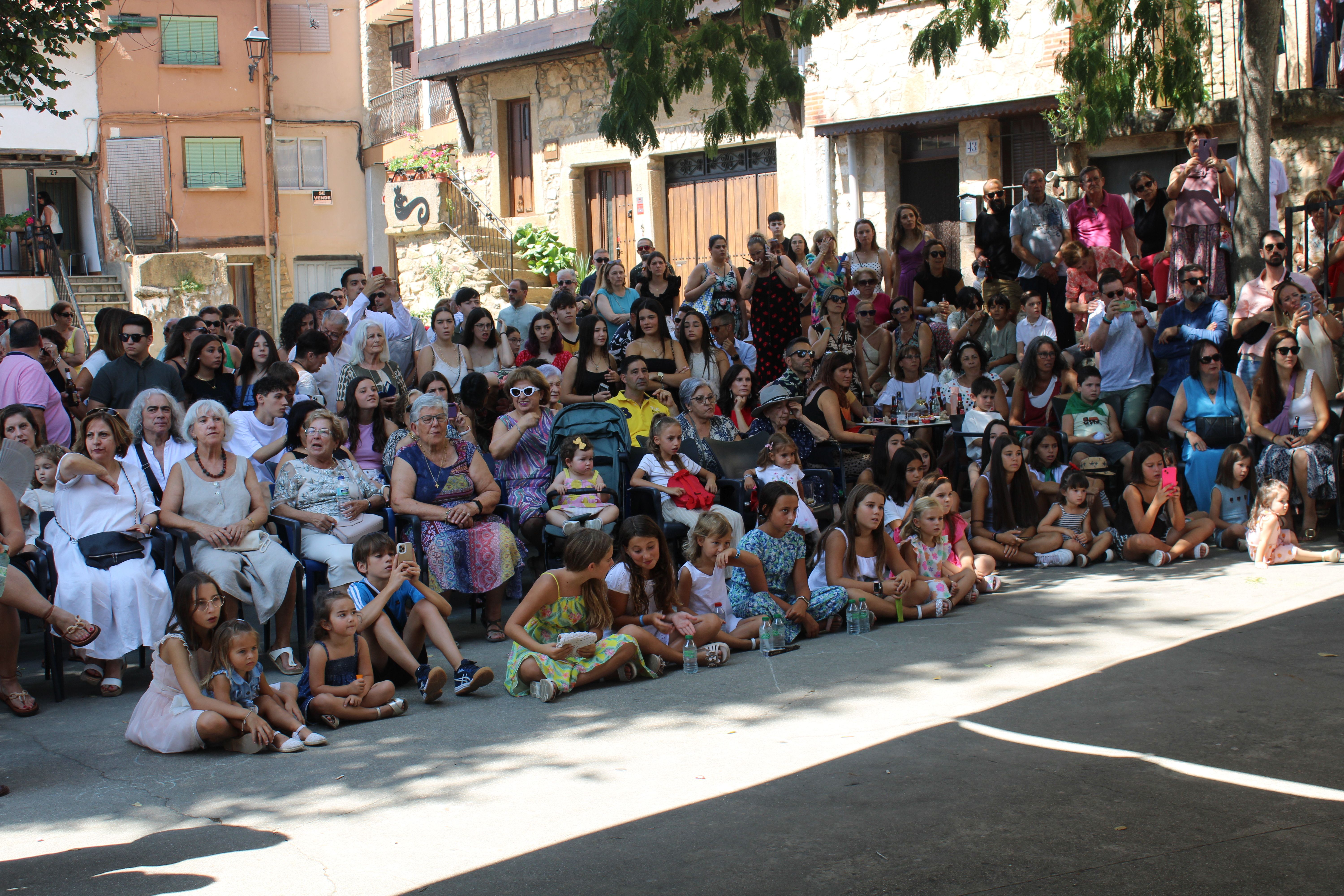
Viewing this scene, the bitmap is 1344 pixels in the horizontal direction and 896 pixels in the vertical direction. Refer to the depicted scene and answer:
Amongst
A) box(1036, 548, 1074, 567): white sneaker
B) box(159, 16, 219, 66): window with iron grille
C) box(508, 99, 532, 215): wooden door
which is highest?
box(159, 16, 219, 66): window with iron grille

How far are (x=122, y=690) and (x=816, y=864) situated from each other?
13.2ft

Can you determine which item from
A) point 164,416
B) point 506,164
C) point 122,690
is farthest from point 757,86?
point 506,164

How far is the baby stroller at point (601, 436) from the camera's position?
25.6 feet

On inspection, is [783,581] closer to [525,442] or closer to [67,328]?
[525,442]

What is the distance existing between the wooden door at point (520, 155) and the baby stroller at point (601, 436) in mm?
14485

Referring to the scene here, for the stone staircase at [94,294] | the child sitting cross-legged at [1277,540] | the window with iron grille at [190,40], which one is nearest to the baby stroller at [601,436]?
the child sitting cross-legged at [1277,540]

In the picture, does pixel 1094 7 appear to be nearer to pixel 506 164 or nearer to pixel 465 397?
pixel 465 397

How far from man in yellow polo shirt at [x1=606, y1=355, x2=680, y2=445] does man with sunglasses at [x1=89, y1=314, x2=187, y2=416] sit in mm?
2813

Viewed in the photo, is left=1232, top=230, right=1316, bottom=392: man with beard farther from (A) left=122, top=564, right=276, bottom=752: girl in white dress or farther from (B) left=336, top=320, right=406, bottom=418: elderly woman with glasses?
(A) left=122, top=564, right=276, bottom=752: girl in white dress

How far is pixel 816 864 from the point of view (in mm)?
3568

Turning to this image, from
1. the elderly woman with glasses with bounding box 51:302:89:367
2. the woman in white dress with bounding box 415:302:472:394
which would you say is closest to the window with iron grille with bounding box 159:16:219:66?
the elderly woman with glasses with bounding box 51:302:89:367

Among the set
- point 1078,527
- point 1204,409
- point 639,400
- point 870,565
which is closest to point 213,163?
point 639,400

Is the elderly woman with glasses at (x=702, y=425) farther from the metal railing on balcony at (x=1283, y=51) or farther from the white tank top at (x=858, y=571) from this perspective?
the metal railing on balcony at (x=1283, y=51)

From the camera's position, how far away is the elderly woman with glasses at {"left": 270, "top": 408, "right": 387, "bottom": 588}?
21.9ft
